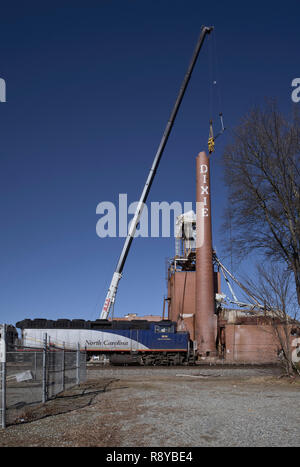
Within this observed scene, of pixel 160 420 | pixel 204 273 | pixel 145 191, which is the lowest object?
pixel 160 420

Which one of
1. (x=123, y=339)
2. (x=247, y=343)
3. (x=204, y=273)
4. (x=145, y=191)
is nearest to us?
(x=123, y=339)

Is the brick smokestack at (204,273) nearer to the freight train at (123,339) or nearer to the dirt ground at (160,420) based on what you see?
the freight train at (123,339)

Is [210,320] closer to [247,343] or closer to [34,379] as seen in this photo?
[247,343]

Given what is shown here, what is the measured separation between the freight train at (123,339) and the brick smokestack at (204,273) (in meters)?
4.96

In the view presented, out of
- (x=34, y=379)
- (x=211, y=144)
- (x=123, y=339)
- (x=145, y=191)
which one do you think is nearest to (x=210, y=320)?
(x=123, y=339)

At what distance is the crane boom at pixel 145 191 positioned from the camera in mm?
37688

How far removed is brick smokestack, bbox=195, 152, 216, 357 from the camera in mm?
39406

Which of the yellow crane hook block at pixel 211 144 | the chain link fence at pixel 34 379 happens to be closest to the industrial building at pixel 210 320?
the yellow crane hook block at pixel 211 144

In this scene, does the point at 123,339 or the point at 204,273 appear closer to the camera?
the point at 123,339

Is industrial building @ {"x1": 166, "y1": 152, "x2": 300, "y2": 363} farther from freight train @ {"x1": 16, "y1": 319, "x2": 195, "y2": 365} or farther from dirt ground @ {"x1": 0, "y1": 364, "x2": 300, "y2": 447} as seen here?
dirt ground @ {"x1": 0, "y1": 364, "x2": 300, "y2": 447}

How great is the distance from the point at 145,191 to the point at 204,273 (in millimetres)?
10187

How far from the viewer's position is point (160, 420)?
29.3 ft
